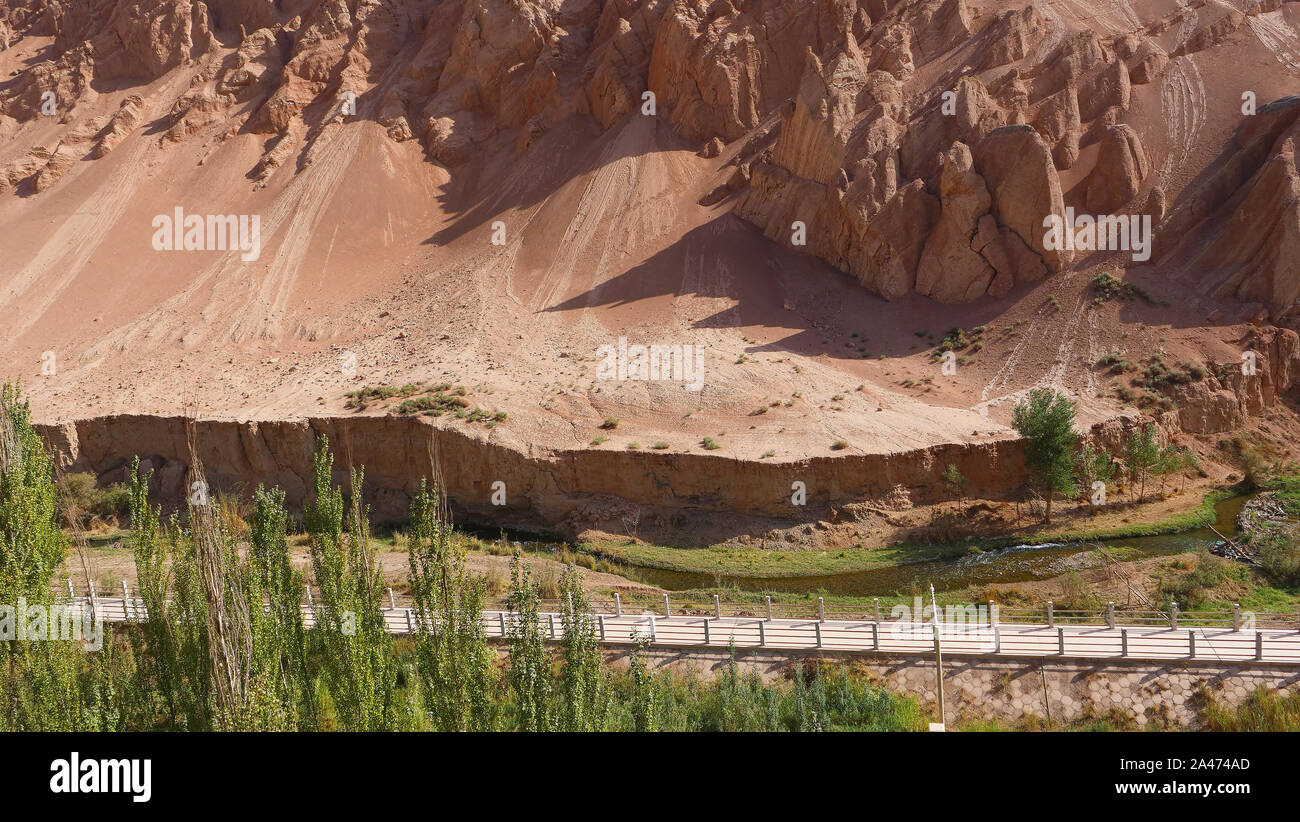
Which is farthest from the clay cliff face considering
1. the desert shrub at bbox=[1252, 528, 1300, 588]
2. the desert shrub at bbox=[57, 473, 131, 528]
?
the desert shrub at bbox=[57, 473, 131, 528]

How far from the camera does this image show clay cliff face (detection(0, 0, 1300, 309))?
40688 millimetres

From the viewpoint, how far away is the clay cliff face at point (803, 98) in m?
40.7

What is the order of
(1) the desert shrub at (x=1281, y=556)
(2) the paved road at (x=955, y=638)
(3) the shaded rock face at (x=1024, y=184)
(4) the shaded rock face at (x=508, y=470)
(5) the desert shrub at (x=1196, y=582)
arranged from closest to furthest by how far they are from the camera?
(2) the paved road at (x=955, y=638) < (5) the desert shrub at (x=1196, y=582) < (1) the desert shrub at (x=1281, y=556) < (4) the shaded rock face at (x=508, y=470) < (3) the shaded rock face at (x=1024, y=184)

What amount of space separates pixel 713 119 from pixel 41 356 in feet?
122

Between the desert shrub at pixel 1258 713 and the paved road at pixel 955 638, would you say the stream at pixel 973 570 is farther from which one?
the desert shrub at pixel 1258 713

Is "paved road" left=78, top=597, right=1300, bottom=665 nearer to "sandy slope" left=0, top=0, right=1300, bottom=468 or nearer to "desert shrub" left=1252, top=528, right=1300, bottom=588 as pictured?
"desert shrub" left=1252, top=528, right=1300, bottom=588

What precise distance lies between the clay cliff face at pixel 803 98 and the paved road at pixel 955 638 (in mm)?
23308

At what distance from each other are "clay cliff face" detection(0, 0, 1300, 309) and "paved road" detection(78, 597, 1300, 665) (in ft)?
76.5

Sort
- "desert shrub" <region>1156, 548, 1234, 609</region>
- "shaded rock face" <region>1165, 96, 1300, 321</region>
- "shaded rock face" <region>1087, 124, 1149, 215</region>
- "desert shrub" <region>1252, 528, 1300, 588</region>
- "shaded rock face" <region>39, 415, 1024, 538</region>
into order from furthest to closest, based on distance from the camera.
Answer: "shaded rock face" <region>1087, 124, 1149, 215</region> → "shaded rock face" <region>1165, 96, 1300, 321</region> → "shaded rock face" <region>39, 415, 1024, 538</region> → "desert shrub" <region>1252, 528, 1300, 588</region> → "desert shrub" <region>1156, 548, 1234, 609</region>

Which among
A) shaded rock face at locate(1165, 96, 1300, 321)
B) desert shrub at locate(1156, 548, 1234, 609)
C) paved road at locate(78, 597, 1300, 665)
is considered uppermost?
shaded rock face at locate(1165, 96, 1300, 321)

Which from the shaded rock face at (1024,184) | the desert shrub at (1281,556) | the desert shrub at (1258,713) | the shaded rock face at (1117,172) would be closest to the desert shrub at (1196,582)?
the desert shrub at (1281,556)

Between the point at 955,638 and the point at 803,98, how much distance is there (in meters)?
34.2
